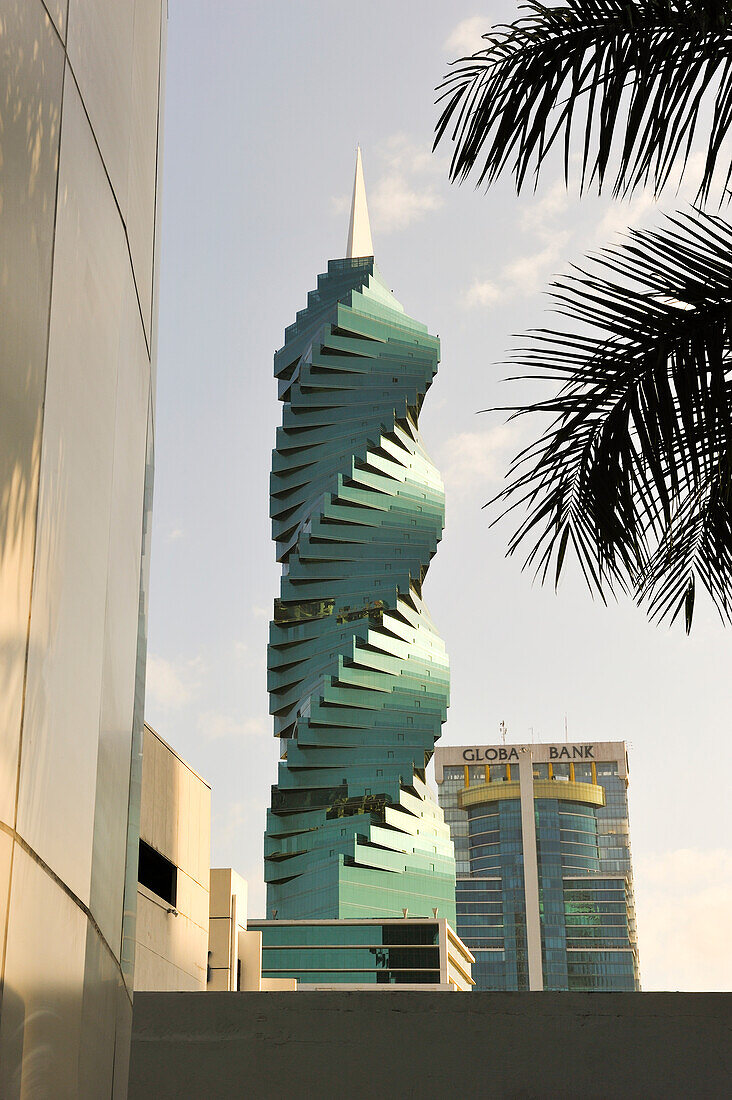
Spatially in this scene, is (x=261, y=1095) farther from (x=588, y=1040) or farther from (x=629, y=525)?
(x=629, y=525)

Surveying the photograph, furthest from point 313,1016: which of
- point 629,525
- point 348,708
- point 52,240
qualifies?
point 348,708

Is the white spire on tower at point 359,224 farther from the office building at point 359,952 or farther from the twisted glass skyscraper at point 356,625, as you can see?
the office building at point 359,952

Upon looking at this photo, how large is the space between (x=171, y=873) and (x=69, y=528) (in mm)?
16893

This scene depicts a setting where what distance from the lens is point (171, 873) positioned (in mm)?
19156

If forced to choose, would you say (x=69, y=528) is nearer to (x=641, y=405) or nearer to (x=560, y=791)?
(x=641, y=405)

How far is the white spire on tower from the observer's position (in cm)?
10006

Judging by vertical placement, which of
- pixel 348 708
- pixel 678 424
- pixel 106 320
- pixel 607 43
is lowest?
pixel 678 424

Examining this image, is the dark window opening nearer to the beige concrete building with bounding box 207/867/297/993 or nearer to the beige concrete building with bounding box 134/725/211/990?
the beige concrete building with bounding box 134/725/211/990

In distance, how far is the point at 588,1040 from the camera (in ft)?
20.9

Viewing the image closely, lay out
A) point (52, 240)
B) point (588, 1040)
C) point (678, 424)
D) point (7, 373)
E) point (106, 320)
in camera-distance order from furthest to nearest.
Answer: point (588, 1040) → point (106, 320) → point (678, 424) → point (52, 240) → point (7, 373)

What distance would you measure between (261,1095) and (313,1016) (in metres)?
0.46

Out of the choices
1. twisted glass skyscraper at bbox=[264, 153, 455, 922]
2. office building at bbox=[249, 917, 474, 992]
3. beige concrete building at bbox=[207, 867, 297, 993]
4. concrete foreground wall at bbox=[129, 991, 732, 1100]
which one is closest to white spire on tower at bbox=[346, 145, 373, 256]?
twisted glass skyscraper at bbox=[264, 153, 455, 922]

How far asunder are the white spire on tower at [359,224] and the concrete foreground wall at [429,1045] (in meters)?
96.4

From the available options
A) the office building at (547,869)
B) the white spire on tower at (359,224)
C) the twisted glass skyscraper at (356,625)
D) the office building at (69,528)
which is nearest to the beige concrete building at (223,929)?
the office building at (69,528)
